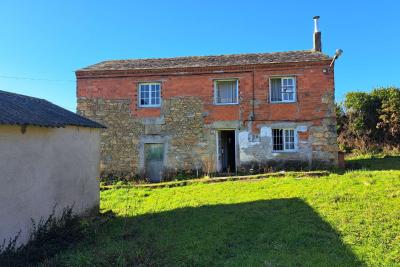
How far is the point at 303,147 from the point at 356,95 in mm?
8094

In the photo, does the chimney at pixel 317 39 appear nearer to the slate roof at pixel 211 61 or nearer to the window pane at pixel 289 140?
the slate roof at pixel 211 61

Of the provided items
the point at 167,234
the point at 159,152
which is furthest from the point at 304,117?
the point at 167,234

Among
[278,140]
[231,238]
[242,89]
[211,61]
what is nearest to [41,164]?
[231,238]

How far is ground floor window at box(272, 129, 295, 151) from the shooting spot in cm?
1716

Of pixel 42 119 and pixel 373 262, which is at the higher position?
pixel 42 119

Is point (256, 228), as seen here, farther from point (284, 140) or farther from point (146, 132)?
point (146, 132)

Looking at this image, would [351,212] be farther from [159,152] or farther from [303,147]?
[159,152]

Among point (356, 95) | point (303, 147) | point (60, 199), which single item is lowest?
point (60, 199)

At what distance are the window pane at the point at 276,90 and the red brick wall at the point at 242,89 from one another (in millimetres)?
389

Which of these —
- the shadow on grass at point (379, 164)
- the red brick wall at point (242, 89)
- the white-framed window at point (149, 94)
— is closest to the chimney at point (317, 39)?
the red brick wall at point (242, 89)

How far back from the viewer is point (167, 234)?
776 centimetres

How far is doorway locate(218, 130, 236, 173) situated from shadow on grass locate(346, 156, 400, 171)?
5682 millimetres

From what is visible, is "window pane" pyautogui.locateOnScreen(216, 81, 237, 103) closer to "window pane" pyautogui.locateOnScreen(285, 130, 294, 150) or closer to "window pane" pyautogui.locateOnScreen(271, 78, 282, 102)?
"window pane" pyautogui.locateOnScreen(271, 78, 282, 102)

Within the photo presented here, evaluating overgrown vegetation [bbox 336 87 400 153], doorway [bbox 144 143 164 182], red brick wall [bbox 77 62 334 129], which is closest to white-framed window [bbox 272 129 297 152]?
red brick wall [bbox 77 62 334 129]
